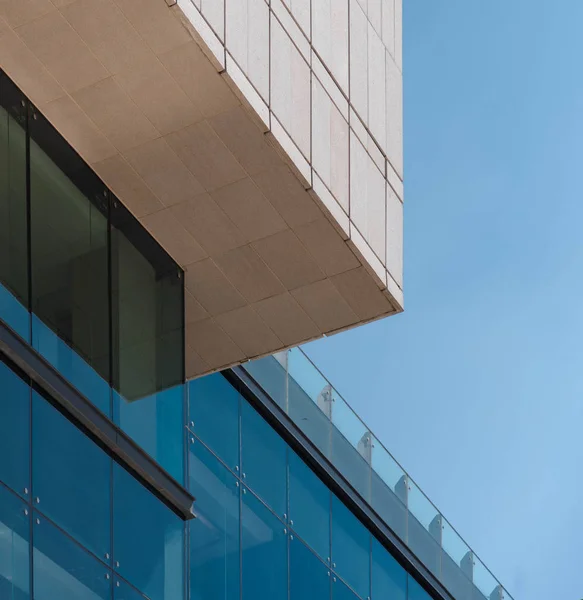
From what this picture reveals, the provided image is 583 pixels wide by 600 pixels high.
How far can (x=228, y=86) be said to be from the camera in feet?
58.4

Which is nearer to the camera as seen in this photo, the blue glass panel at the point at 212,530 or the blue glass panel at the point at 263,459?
the blue glass panel at the point at 212,530

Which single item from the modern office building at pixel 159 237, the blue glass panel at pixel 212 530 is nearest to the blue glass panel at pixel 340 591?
the blue glass panel at pixel 212 530

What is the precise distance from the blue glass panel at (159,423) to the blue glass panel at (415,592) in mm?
13049

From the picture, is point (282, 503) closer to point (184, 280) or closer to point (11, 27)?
point (184, 280)

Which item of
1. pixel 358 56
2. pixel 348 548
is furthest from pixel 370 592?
pixel 358 56

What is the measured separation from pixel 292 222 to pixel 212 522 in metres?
6.58

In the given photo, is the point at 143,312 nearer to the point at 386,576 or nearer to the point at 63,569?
the point at 63,569

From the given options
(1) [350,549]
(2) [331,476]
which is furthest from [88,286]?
(1) [350,549]

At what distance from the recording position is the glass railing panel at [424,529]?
33.1m

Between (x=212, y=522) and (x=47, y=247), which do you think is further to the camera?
(x=212, y=522)

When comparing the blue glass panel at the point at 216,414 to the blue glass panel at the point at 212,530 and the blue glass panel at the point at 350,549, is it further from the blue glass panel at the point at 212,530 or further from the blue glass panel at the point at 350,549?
the blue glass panel at the point at 350,549

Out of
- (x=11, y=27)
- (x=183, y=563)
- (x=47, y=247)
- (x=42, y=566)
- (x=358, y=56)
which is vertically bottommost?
(x=42, y=566)

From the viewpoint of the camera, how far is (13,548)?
53.6ft

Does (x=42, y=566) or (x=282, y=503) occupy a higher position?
(x=282, y=503)
